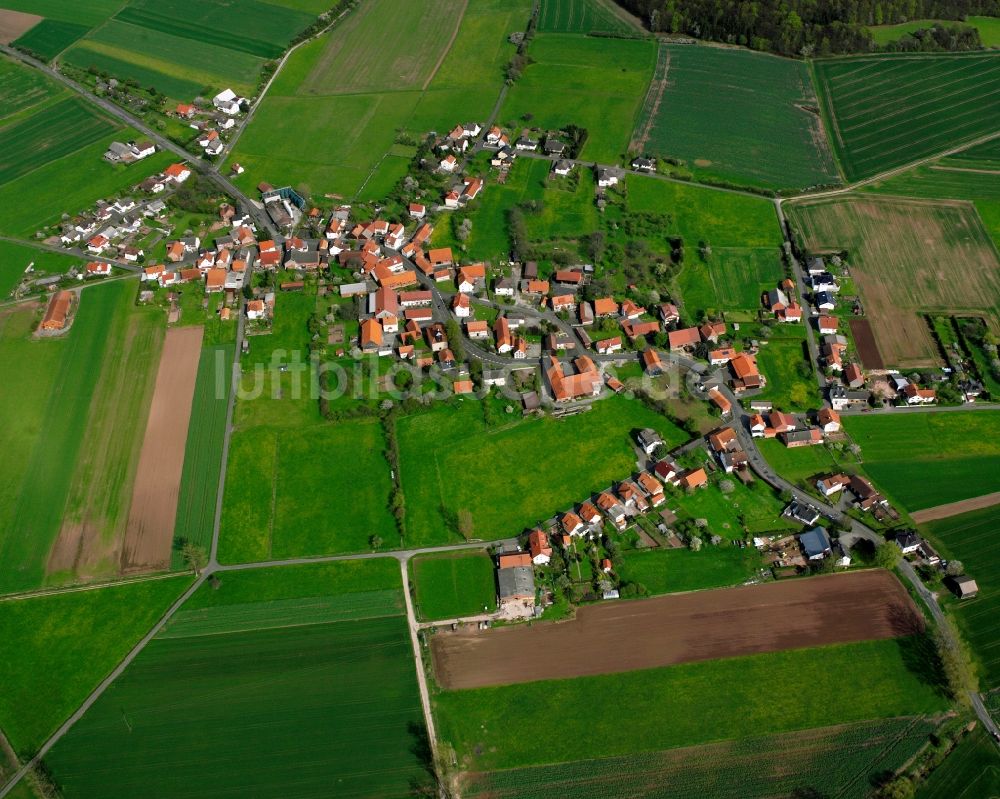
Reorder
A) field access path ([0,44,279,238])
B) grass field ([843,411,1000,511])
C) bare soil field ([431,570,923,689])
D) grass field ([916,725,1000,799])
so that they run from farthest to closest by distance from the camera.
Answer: field access path ([0,44,279,238]) → grass field ([843,411,1000,511]) → bare soil field ([431,570,923,689]) → grass field ([916,725,1000,799])

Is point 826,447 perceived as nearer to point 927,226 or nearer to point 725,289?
point 725,289

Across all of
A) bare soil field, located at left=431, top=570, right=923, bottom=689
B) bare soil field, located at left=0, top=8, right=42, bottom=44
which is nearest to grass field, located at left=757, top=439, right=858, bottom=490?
bare soil field, located at left=431, top=570, right=923, bottom=689

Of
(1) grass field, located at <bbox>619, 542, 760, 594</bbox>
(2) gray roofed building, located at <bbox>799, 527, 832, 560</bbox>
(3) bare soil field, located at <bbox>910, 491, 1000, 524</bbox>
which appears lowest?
(1) grass field, located at <bbox>619, 542, 760, 594</bbox>

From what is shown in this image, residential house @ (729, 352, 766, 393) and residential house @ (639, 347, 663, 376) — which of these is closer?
residential house @ (729, 352, 766, 393)

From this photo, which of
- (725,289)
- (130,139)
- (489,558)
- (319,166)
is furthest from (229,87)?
(489,558)

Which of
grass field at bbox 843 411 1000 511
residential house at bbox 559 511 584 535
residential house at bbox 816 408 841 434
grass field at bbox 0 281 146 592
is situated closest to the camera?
residential house at bbox 559 511 584 535

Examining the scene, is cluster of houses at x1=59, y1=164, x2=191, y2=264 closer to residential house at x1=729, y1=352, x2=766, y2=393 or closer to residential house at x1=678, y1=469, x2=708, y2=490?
residential house at x1=678, y1=469, x2=708, y2=490
